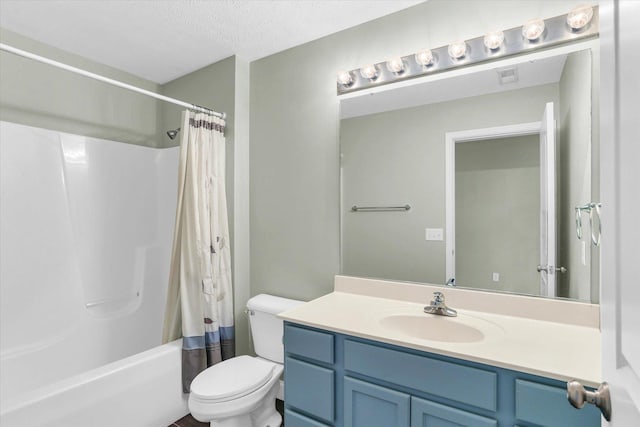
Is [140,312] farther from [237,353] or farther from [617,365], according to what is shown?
[617,365]

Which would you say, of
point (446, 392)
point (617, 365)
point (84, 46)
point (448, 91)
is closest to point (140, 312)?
point (84, 46)

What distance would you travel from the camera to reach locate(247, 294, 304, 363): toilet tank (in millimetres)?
2053

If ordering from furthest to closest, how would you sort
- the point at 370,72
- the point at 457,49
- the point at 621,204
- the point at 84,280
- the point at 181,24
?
the point at 84,280 → the point at 181,24 → the point at 370,72 → the point at 457,49 → the point at 621,204

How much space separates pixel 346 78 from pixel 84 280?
2.26 m

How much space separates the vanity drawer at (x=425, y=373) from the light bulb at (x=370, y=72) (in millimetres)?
1423

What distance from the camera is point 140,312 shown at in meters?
2.63

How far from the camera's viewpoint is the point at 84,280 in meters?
2.34

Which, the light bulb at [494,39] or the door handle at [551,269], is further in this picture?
the light bulb at [494,39]

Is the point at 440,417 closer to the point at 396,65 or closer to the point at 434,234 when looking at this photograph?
the point at 434,234

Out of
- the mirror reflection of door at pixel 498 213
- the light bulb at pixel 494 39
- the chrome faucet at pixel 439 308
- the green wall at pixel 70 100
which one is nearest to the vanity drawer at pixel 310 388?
the chrome faucet at pixel 439 308

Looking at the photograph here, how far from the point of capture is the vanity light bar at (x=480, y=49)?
1388mm

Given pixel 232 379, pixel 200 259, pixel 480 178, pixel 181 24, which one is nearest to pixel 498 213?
pixel 480 178

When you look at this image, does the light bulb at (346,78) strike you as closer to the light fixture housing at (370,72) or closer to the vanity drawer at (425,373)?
the light fixture housing at (370,72)

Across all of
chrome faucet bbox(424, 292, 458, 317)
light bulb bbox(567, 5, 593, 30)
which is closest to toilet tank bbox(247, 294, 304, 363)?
chrome faucet bbox(424, 292, 458, 317)
